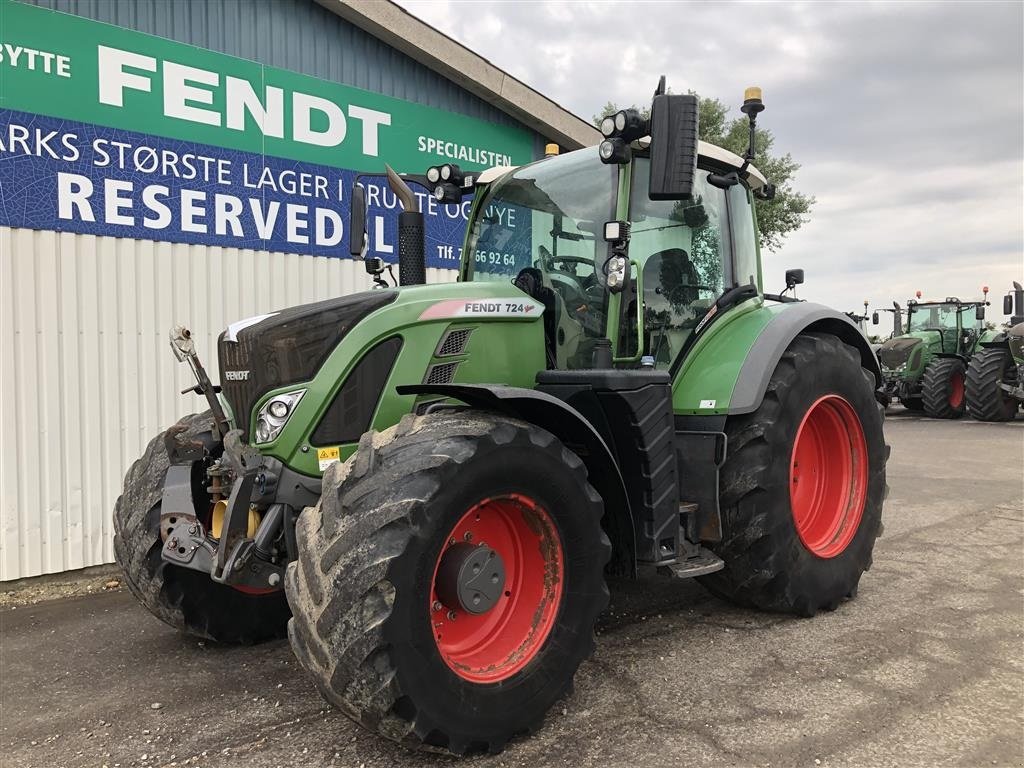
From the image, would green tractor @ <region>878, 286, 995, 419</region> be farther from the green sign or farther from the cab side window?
the cab side window

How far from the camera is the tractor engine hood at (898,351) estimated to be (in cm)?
1712

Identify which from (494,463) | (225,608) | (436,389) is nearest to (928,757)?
(494,463)

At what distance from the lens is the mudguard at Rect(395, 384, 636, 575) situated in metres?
2.94

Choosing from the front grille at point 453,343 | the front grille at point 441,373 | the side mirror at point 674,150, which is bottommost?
the front grille at point 441,373

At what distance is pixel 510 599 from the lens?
304cm

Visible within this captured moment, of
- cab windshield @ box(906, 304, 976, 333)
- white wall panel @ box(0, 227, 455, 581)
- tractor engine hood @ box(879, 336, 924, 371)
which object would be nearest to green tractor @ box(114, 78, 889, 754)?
white wall panel @ box(0, 227, 455, 581)

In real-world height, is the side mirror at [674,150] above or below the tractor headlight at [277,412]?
above

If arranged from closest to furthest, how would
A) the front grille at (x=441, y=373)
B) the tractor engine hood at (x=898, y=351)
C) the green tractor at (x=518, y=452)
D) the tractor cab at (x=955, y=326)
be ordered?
the green tractor at (x=518, y=452) → the front grille at (x=441, y=373) → the tractor engine hood at (x=898, y=351) → the tractor cab at (x=955, y=326)

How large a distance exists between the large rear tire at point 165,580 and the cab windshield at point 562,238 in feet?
5.66

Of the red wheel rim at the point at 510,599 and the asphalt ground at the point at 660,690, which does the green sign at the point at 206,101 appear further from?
the red wheel rim at the point at 510,599

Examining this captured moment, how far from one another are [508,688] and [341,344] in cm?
143

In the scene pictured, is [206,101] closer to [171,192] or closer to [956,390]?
[171,192]

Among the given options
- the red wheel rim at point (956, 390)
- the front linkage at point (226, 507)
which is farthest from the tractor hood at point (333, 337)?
the red wheel rim at point (956, 390)

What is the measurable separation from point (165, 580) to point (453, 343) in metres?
1.77
